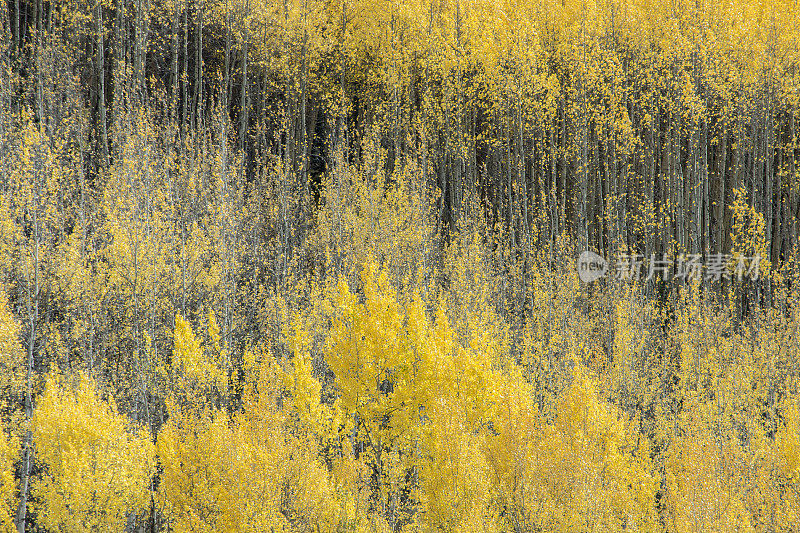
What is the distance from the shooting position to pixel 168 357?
63.5 ft

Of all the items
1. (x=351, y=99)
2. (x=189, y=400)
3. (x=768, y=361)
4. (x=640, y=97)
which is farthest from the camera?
(x=351, y=99)

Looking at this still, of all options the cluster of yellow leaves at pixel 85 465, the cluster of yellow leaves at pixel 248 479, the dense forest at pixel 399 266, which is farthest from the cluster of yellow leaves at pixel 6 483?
the cluster of yellow leaves at pixel 248 479

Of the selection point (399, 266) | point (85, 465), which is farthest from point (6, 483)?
point (399, 266)

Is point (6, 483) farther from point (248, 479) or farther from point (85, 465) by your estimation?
point (248, 479)

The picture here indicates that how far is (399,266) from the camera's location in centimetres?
2297

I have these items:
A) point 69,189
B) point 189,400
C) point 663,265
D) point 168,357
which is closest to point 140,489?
point 189,400

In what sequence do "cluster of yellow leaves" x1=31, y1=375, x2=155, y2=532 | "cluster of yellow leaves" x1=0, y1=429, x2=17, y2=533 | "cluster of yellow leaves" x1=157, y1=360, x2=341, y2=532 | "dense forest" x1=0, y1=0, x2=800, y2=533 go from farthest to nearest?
"dense forest" x1=0, y1=0, x2=800, y2=533 → "cluster of yellow leaves" x1=31, y1=375, x2=155, y2=532 → "cluster of yellow leaves" x1=0, y1=429, x2=17, y2=533 → "cluster of yellow leaves" x1=157, y1=360, x2=341, y2=532

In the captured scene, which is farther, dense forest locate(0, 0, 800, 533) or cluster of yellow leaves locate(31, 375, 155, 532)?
dense forest locate(0, 0, 800, 533)

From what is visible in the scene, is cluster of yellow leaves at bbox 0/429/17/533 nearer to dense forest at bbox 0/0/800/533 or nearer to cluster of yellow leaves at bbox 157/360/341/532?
dense forest at bbox 0/0/800/533

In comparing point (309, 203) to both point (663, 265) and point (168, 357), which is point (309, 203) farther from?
point (663, 265)

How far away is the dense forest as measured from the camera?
44.2 ft

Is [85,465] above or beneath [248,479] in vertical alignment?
beneath

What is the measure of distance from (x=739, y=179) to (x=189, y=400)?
23.0m

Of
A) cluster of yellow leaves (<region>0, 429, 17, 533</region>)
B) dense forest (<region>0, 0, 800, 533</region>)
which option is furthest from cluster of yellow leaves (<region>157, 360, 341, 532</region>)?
cluster of yellow leaves (<region>0, 429, 17, 533</region>)
